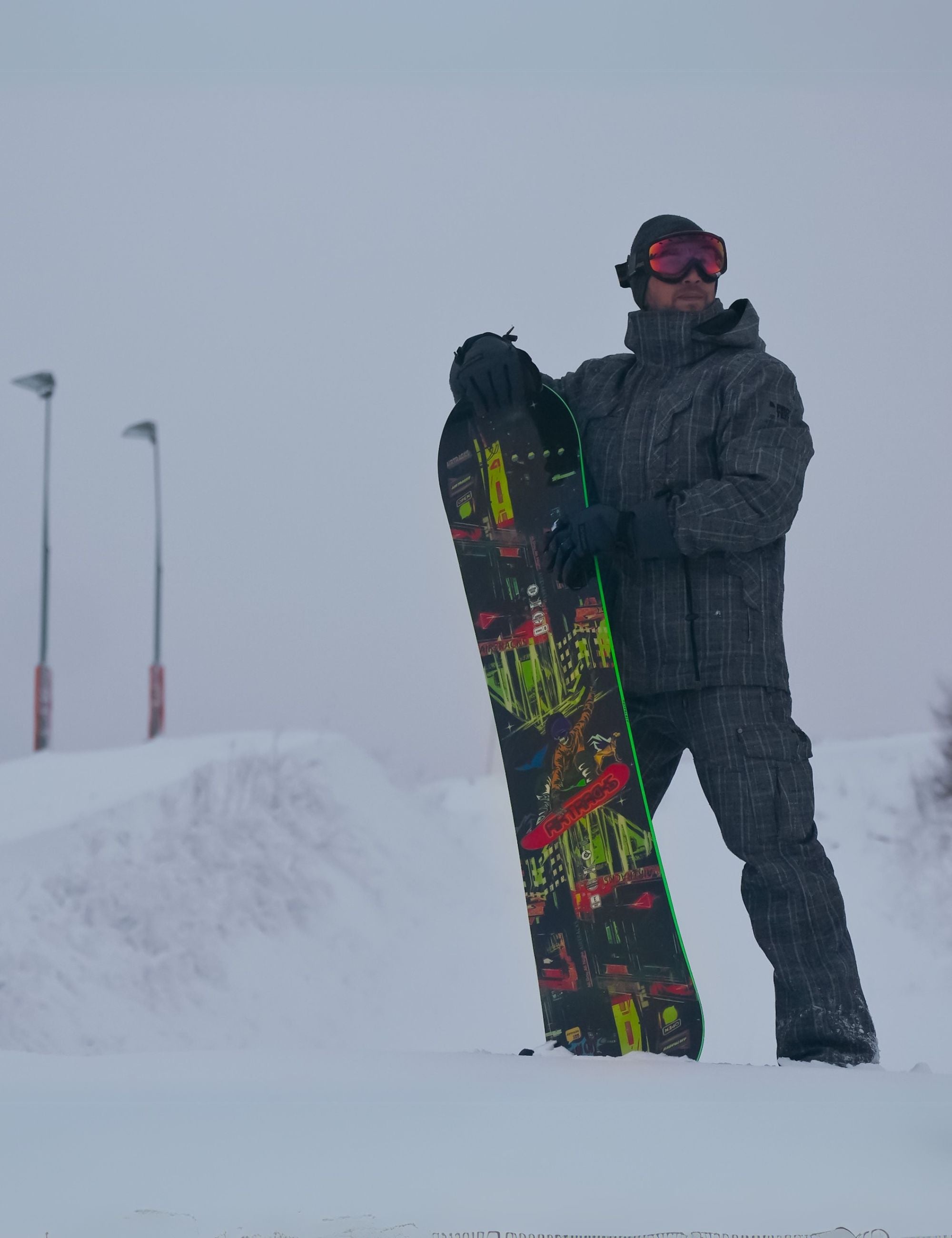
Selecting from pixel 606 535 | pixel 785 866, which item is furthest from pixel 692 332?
pixel 785 866

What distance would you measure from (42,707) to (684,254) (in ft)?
42.4

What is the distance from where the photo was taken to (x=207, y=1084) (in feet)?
8.19

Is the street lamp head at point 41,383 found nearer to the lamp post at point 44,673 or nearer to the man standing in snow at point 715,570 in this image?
the lamp post at point 44,673

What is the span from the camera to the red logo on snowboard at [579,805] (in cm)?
293

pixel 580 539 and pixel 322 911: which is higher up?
pixel 580 539

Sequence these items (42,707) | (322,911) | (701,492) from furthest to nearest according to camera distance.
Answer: (42,707), (322,911), (701,492)

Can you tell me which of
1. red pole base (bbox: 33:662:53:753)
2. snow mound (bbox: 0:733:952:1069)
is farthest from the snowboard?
red pole base (bbox: 33:662:53:753)

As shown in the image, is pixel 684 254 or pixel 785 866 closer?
pixel 785 866

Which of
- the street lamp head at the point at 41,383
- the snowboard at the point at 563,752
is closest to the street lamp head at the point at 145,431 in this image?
the street lamp head at the point at 41,383

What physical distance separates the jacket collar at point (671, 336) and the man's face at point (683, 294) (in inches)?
0.7

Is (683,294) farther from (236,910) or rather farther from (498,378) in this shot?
(236,910)

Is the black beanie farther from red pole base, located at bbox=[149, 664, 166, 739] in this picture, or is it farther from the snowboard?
red pole base, located at bbox=[149, 664, 166, 739]

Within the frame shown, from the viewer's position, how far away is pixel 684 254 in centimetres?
304

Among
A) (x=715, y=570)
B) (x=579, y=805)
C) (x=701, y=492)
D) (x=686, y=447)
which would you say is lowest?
(x=579, y=805)
